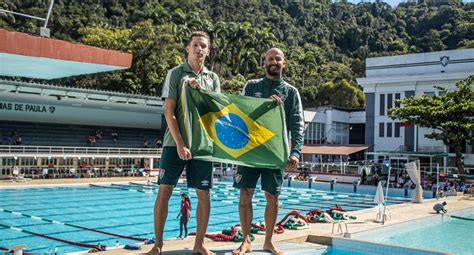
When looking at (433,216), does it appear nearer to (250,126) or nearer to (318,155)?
(250,126)

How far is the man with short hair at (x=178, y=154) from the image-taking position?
4.44 meters

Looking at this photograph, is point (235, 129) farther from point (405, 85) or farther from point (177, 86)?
point (405, 85)

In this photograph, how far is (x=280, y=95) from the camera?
497 centimetres

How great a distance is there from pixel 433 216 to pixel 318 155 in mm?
26001

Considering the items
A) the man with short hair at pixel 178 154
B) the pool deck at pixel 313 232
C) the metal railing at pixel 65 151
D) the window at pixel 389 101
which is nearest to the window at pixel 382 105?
the window at pixel 389 101

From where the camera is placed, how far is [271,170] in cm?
488

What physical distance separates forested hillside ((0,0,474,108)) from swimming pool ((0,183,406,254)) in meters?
20.3

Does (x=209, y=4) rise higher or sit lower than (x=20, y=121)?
higher

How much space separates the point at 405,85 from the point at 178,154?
117 ft

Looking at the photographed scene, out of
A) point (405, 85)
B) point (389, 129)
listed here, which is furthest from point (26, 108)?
point (405, 85)

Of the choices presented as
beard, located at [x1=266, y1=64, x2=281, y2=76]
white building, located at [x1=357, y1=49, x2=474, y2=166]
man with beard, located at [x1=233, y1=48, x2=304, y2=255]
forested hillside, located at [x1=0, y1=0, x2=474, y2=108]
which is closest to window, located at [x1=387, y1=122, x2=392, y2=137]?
white building, located at [x1=357, y1=49, x2=474, y2=166]

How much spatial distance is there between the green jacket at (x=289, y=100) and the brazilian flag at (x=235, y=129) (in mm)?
143

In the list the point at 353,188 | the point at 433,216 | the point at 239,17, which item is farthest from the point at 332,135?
the point at 239,17

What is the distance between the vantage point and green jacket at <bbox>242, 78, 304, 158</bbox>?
196 inches
